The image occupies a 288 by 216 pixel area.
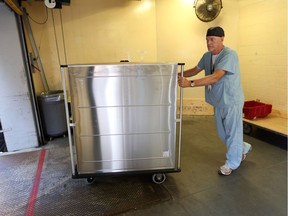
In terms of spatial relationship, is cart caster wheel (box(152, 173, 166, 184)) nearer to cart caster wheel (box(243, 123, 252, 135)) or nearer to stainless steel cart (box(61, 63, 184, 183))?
stainless steel cart (box(61, 63, 184, 183))

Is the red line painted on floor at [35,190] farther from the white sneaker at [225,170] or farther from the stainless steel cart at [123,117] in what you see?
the white sneaker at [225,170]

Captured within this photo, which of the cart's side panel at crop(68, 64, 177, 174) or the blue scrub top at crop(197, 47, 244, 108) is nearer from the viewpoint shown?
the cart's side panel at crop(68, 64, 177, 174)

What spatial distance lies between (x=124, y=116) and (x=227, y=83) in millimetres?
1072

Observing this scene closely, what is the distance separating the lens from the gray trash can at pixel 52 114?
3.13 m

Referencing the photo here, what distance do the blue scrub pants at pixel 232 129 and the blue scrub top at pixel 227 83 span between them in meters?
0.07

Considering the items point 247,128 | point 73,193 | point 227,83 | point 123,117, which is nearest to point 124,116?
point 123,117

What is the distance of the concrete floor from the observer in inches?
68.2

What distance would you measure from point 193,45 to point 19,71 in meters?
3.00

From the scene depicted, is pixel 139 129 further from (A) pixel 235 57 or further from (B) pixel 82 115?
(A) pixel 235 57

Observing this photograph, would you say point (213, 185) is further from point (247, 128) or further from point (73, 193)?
point (247, 128)

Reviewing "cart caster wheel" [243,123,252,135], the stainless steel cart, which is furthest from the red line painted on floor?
"cart caster wheel" [243,123,252,135]

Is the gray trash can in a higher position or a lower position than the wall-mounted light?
lower

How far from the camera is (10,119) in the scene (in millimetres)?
2883

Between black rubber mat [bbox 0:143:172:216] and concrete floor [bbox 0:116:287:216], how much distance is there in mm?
12
